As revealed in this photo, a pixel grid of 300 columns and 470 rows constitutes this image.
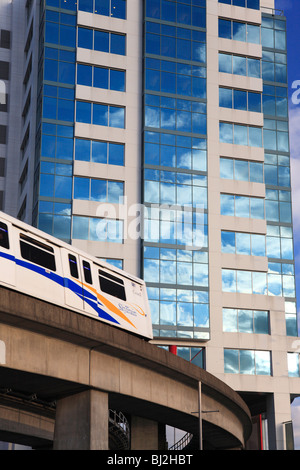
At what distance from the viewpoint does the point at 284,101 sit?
71438mm

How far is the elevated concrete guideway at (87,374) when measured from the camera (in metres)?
21.3

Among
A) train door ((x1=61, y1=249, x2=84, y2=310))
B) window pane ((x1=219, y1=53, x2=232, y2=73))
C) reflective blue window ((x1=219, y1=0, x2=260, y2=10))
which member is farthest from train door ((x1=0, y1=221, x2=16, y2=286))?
reflective blue window ((x1=219, y1=0, x2=260, y2=10))

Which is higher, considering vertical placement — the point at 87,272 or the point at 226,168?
the point at 226,168

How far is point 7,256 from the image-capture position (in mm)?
23281

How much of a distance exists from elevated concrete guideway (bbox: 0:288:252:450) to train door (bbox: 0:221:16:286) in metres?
2.02

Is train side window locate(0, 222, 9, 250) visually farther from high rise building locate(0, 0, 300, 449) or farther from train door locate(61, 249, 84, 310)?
high rise building locate(0, 0, 300, 449)

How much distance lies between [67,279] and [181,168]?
39.9 m

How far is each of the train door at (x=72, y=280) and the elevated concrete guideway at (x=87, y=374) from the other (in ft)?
7.33

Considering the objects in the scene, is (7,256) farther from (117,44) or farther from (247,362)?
(117,44)

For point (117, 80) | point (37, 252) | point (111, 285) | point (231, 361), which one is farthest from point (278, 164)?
point (37, 252)

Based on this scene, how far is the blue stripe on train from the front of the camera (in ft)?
78.4

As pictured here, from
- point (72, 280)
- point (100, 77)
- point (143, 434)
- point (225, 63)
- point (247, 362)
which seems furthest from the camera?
point (225, 63)

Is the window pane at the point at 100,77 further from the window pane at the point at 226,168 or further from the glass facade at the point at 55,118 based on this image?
the window pane at the point at 226,168

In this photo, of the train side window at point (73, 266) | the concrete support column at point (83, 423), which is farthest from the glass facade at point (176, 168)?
the concrete support column at point (83, 423)
